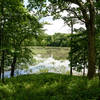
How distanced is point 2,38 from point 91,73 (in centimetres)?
621

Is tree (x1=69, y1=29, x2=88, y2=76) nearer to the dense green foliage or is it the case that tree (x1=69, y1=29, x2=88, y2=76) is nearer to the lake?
the dense green foliage

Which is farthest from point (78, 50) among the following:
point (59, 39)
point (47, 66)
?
point (47, 66)

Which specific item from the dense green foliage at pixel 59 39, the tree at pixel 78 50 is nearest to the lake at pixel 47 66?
the dense green foliage at pixel 59 39

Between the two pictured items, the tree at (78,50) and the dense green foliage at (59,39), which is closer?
the tree at (78,50)

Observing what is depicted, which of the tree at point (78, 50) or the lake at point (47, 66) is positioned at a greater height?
the tree at point (78, 50)

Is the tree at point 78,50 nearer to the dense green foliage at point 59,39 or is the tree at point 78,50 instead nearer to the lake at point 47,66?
the dense green foliage at point 59,39

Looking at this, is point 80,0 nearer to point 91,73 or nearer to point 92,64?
point 92,64

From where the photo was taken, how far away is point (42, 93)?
16.0 feet

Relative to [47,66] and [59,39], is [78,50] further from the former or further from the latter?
[47,66]

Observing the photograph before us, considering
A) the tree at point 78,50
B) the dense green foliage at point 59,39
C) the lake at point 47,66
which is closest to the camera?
the tree at point 78,50

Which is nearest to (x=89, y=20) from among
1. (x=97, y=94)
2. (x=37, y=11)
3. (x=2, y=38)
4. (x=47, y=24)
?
(x=37, y=11)

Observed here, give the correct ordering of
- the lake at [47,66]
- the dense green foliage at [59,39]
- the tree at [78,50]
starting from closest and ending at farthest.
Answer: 1. the tree at [78,50]
2. the dense green foliage at [59,39]
3. the lake at [47,66]

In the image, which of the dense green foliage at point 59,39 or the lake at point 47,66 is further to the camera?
the lake at point 47,66

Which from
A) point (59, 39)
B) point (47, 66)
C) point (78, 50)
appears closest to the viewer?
point (78, 50)
